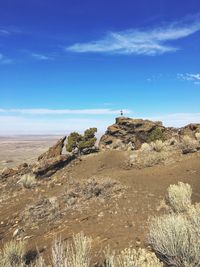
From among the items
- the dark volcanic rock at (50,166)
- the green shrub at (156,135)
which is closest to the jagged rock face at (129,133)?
the green shrub at (156,135)

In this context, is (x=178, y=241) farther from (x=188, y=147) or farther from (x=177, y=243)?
(x=188, y=147)

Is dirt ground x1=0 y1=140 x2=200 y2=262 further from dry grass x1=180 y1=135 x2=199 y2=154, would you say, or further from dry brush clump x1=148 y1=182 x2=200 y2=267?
dry brush clump x1=148 y1=182 x2=200 y2=267

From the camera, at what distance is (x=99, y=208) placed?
12.9 meters

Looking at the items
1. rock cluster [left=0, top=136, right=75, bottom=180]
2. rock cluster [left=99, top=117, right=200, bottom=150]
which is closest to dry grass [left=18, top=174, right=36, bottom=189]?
rock cluster [left=0, top=136, right=75, bottom=180]

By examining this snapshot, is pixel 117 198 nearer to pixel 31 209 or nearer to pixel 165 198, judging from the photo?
pixel 165 198

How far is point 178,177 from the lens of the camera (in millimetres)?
15445

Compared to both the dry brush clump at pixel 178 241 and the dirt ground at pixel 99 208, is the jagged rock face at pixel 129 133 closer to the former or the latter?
the dirt ground at pixel 99 208

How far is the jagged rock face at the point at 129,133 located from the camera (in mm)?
28428

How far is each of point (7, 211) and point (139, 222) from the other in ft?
28.3

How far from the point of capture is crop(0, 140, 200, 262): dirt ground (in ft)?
32.9

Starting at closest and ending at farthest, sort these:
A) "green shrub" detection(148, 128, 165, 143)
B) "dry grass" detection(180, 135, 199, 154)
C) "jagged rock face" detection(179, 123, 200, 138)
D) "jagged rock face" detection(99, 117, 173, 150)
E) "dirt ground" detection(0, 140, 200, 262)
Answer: "dirt ground" detection(0, 140, 200, 262) < "dry grass" detection(180, 135, 199, 154) < "jagged rock face" detection(179, 123, 200, 138) < "green shrub" detection(148, 128, 165, 143) < "jagged rock face" detection(99, 117, 173, 150)

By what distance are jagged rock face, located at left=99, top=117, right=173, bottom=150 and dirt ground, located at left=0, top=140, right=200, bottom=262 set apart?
7.89 meters

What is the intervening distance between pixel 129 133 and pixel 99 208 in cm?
1676

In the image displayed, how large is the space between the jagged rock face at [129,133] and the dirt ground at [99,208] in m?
7.89
